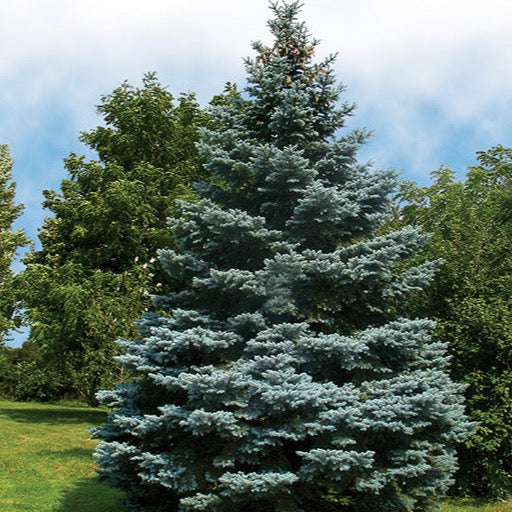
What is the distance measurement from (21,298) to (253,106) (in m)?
13.6

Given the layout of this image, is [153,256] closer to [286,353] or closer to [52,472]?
[52,472]

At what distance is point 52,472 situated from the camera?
13.0 meters

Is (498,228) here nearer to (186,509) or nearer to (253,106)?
(253,106)

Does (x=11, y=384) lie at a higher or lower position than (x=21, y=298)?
lower

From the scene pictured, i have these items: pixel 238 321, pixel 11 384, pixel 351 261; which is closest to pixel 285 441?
pixel 238 321

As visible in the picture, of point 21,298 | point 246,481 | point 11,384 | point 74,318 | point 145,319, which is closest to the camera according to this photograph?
point 246,481

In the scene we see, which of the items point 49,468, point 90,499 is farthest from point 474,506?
point 49,468

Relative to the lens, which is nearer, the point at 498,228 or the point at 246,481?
the point at 246,481

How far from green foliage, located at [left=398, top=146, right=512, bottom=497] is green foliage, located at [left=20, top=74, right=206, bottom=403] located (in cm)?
770

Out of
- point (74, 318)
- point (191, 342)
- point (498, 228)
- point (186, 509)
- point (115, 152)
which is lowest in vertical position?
point (186, 509)

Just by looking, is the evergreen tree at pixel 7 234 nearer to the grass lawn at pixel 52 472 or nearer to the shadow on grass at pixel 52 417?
the shadow on grass at pixel 52 417

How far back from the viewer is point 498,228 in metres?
13.2

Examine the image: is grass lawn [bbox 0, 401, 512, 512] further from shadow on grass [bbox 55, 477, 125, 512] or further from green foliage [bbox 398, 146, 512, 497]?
green foliage [bbox 398, 146, 512, 497]

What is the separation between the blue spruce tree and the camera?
7.30m
